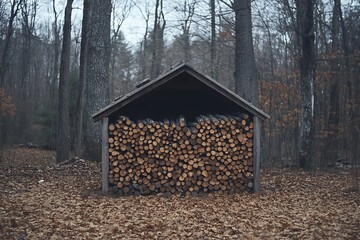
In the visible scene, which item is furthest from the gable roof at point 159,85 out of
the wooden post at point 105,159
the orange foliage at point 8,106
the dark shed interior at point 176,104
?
the orange foliage at point 8,106

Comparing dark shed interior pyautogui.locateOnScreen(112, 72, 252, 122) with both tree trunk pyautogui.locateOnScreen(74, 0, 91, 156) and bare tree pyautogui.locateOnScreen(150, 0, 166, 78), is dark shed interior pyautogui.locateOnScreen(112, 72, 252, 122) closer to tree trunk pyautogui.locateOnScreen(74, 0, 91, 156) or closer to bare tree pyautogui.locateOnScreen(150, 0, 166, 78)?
tree trunk pyautogui.locateOnScreen(74, 0, 91, 156)

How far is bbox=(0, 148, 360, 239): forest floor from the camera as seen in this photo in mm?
7141

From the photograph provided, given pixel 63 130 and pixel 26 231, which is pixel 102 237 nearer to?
pixel 26 231

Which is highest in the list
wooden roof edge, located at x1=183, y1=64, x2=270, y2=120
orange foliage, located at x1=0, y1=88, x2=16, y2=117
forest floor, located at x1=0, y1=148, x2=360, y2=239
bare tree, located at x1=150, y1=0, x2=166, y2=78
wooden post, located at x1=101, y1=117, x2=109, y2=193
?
bare tree, located at x1=150, y1=0, x2=166, y2=78

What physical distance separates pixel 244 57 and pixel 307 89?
2590mm

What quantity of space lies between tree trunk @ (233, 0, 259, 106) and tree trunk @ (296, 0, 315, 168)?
6.03 ft

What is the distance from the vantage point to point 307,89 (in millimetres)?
15602

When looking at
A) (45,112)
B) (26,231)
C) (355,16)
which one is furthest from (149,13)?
(26,231)

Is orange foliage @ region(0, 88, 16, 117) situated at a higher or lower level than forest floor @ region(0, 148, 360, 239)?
higher

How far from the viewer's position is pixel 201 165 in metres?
11.1

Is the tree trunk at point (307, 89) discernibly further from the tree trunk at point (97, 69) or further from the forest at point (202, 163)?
the tree trunk at point (97, 69)

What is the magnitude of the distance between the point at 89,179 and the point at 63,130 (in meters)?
6.10

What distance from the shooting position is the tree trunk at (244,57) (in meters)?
16.6

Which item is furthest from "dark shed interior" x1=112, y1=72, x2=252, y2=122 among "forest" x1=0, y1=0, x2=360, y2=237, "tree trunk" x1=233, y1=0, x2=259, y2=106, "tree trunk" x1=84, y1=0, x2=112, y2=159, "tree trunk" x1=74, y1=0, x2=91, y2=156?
"tree trunk" x1=74, y1=0, x2=91, y2=156
